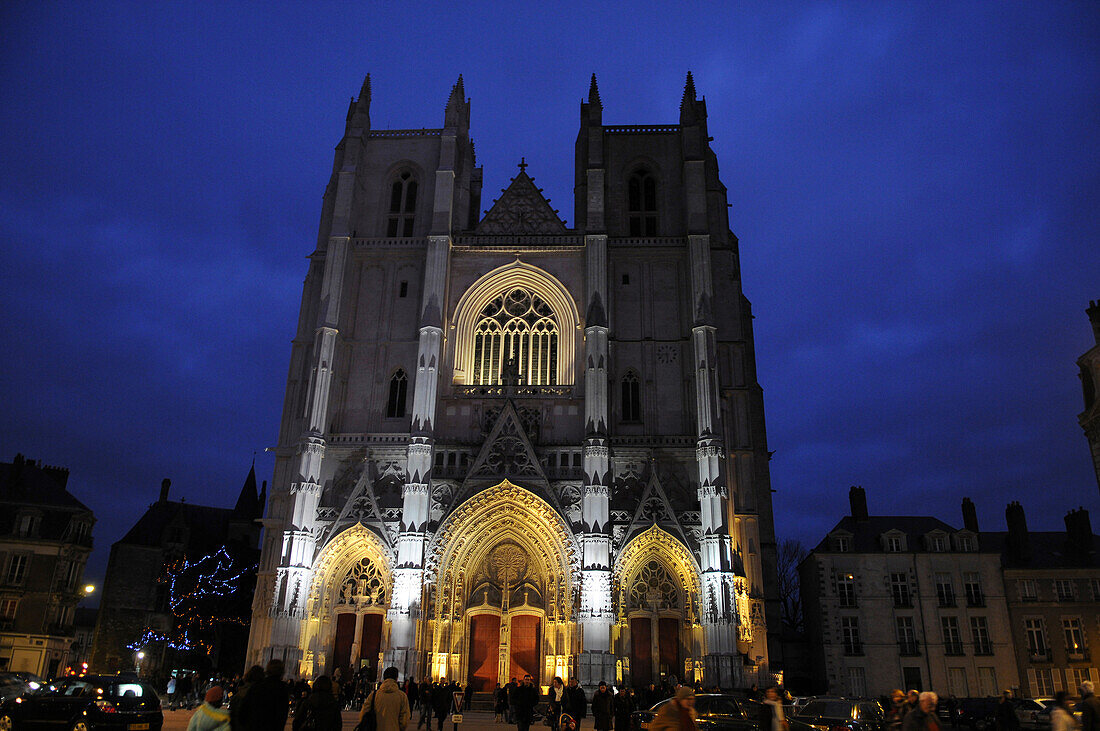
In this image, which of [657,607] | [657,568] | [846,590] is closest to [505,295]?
[657,568]

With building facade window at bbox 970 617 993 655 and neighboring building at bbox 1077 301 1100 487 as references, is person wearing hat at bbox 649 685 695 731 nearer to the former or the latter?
neighboring building at bbox 1077 301 1100 487

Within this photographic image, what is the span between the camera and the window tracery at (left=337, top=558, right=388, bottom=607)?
89.8 feet

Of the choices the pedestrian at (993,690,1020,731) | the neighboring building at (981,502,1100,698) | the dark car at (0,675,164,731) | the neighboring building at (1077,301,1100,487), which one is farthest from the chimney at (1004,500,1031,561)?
the dark car at (0,675,164,731)

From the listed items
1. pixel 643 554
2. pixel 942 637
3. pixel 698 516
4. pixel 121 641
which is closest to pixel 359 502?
pixel 643 554

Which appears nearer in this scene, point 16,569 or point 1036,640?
point 1036,640

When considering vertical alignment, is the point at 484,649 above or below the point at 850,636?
below

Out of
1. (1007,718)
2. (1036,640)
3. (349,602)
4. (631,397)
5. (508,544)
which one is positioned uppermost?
(631,397)

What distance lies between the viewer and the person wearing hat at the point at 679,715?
6.56 m

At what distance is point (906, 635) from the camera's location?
33.3 metres

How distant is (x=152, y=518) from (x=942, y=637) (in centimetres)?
4062

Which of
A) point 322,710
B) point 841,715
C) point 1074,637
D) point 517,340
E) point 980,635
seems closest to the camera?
point 322,710

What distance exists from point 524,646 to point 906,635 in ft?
56.7

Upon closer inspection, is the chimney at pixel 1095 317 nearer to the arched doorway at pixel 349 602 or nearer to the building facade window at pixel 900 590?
the building facade window at pixel 900 590

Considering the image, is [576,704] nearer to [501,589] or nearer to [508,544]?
[501,589]
